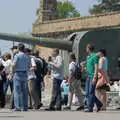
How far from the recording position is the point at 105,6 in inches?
3666

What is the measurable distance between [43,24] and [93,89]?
24.4 m

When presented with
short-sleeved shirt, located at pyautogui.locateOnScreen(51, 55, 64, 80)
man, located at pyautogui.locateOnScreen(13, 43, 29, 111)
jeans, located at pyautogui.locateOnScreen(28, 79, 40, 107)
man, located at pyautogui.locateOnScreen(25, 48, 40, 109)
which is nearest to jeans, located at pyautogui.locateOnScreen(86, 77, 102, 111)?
short-sleeved shirt, located at pyautogui.locateOnScreen(51, 55, 64, 80)

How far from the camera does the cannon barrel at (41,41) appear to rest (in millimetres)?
26202

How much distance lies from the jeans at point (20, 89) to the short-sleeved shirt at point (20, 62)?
15 cm

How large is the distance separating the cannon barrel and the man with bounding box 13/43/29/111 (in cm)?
586

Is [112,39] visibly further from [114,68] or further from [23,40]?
[23,40]

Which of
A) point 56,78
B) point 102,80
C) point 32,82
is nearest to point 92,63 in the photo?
point 102,80

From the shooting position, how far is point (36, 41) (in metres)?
28.2

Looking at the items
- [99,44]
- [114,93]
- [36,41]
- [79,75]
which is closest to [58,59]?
[79,75]

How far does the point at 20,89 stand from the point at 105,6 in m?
73.6

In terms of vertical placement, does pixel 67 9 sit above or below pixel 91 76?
above

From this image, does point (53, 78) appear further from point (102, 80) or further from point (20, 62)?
point (102, 80)

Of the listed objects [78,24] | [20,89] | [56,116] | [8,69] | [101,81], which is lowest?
[56,116]

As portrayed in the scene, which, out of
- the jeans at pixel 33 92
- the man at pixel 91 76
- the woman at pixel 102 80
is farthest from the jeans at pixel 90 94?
the jeans at pixel 33 92
